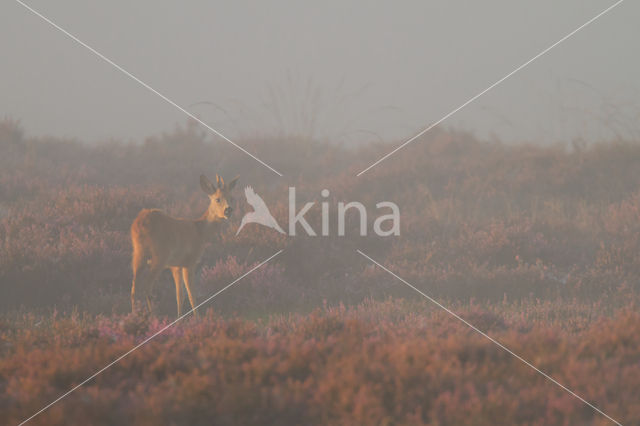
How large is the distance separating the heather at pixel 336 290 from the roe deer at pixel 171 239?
546mm

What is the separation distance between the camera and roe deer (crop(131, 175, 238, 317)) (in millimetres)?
5492

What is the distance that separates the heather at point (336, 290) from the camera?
3.32 metres

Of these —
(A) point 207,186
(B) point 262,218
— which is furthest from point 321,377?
(B) point 262,218

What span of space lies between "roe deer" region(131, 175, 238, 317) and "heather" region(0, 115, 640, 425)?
21.5 inches

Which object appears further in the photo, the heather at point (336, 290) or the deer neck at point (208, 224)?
the deer neck at point (208, 224)

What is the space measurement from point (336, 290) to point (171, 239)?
3.17m

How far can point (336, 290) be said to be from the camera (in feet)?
26.3

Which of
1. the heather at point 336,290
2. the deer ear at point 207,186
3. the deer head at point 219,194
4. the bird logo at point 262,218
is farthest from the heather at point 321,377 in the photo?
the bird logo at point 262,218

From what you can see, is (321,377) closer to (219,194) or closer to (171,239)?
(171,239)

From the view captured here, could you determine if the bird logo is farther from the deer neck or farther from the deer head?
the deer head

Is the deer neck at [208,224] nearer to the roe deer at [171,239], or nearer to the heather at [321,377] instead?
the roe deer at [171,239]

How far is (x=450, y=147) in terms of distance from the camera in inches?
640

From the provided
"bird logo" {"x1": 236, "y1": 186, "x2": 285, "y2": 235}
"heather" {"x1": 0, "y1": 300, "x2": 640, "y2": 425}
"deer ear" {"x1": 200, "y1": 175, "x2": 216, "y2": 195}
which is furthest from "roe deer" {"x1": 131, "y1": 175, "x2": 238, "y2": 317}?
"bird logo" {"x1": 236, "y1": 186, "x2": 285, "y2": 235}

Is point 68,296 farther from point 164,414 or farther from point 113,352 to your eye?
point 164,414
